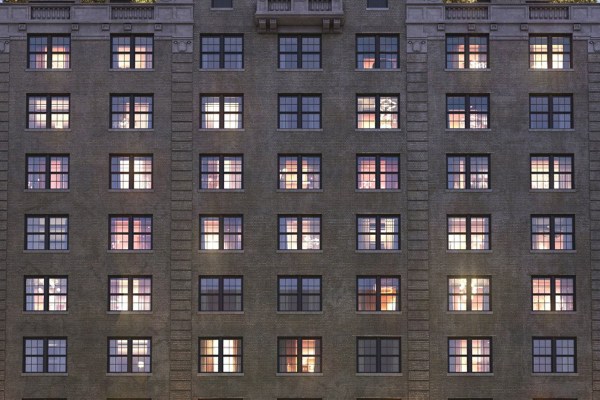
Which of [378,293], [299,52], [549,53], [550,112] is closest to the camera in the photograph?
[378,293]

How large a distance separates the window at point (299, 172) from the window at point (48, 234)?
40.8ft

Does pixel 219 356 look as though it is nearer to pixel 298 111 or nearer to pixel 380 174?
pixel 380 174

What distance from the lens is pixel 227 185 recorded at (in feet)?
142

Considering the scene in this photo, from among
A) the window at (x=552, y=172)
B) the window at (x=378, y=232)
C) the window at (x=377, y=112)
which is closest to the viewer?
the window at (x=378, y=232)

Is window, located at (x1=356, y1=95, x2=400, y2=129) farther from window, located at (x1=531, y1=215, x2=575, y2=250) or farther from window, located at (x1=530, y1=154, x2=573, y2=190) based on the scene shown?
window, located at (x1=531, y1=215, x2=575, y2=250)

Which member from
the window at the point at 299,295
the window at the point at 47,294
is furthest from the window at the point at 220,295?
the window at the point at 47,294

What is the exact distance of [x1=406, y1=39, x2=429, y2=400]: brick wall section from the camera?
42000 mm

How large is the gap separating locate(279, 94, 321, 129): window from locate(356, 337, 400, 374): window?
12.4 metres

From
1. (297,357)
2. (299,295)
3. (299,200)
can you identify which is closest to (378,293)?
(299,295)

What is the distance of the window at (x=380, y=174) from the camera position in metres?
43.2

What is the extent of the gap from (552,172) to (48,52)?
2946cm

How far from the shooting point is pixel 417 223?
42688 millimetres

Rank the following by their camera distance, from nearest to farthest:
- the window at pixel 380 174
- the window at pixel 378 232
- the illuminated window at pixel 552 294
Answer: the illuminated window at pixel 552 294 → the window at pixel 378 232 → the window at pixel 380 174

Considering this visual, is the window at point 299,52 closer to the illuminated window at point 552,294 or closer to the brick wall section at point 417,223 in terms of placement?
the brick wall section at point 417,223
